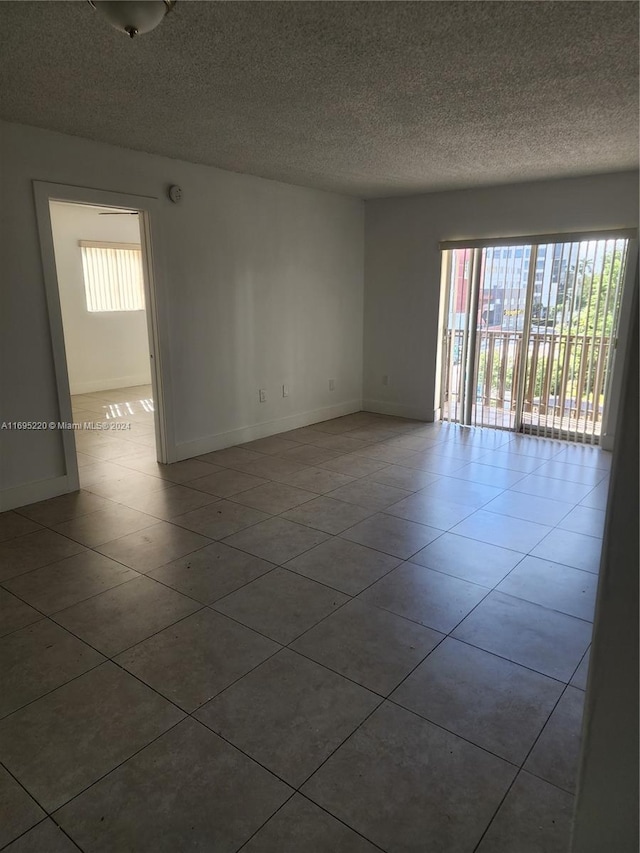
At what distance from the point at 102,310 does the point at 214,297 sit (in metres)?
3.72

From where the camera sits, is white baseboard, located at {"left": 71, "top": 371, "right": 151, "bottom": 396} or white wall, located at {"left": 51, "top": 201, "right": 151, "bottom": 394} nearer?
white wall, located at {"left": 51, "top": 201, "right": 151, "bottom": 394}

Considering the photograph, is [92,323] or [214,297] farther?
[92,323]

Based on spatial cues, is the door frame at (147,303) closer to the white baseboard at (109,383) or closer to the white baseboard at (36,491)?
the white baseboard at (36,491)

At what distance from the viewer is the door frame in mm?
3590

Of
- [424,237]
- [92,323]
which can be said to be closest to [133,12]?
[424,237]

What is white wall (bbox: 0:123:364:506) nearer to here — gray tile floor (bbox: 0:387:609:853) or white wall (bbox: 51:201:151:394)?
gray tile floor (bbox: 0:387:609:853)

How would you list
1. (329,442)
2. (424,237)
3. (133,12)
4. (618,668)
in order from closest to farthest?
(618,668), (133,12), (329,442), (424,237)

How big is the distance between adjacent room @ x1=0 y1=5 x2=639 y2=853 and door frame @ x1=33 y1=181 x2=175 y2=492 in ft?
0.08

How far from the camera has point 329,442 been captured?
17.6 ft

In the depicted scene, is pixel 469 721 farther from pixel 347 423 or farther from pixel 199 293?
pixel 347 423

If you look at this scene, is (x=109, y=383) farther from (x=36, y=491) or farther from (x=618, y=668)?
(x=618, y=668)

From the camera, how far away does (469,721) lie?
6.21 feet

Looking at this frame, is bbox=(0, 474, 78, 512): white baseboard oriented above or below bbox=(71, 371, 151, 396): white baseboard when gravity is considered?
below

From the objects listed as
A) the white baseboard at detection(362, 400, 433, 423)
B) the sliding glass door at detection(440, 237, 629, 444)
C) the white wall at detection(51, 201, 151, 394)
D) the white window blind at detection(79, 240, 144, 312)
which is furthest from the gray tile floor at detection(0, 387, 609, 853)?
the white window blind at detection(79, 240, 144, 312)
